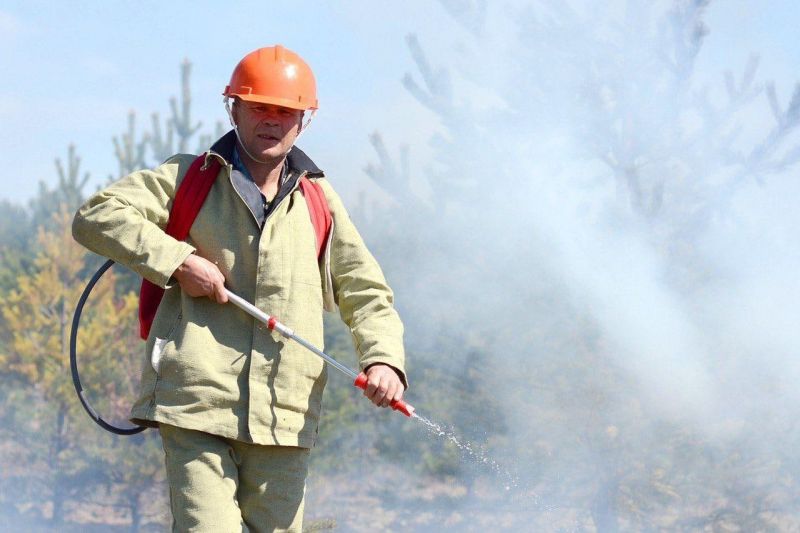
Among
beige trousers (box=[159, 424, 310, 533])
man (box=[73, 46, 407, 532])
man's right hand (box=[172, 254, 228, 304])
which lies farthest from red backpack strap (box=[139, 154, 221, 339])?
beige trousers (box=[159, 424, 310, 533])

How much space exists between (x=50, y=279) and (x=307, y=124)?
8401mm

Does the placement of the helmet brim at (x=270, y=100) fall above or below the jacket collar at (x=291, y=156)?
above

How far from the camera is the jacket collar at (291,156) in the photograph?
2898 millimetres

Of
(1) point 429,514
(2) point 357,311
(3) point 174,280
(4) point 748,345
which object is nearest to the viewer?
(3) point 174,280

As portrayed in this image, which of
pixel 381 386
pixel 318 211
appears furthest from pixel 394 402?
pixel 318 211

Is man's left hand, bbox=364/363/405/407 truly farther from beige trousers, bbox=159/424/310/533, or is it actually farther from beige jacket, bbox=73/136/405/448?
beige trousers, bbox=159/424/310/533

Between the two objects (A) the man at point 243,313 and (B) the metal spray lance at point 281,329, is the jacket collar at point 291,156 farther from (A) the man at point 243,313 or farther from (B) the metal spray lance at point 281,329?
(B) the metal spray lance at point 281,329

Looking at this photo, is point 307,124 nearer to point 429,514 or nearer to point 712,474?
point 712,474

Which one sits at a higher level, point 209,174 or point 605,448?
point 605,448

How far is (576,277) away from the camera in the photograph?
7008 mm

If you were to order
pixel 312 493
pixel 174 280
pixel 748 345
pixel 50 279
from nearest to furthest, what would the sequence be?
1. pixel 174 280
2. pixel 748 345
3. pixel 312 493
4. pixel 50 279

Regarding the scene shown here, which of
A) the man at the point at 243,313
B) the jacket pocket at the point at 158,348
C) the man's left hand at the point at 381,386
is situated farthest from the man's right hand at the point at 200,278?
the man's left hand at the point at 381,386

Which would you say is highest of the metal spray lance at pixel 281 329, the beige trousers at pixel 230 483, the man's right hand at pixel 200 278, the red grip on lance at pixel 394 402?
the man's right hand at pixel 200 278

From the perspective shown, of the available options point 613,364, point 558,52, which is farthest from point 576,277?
point 558,52
